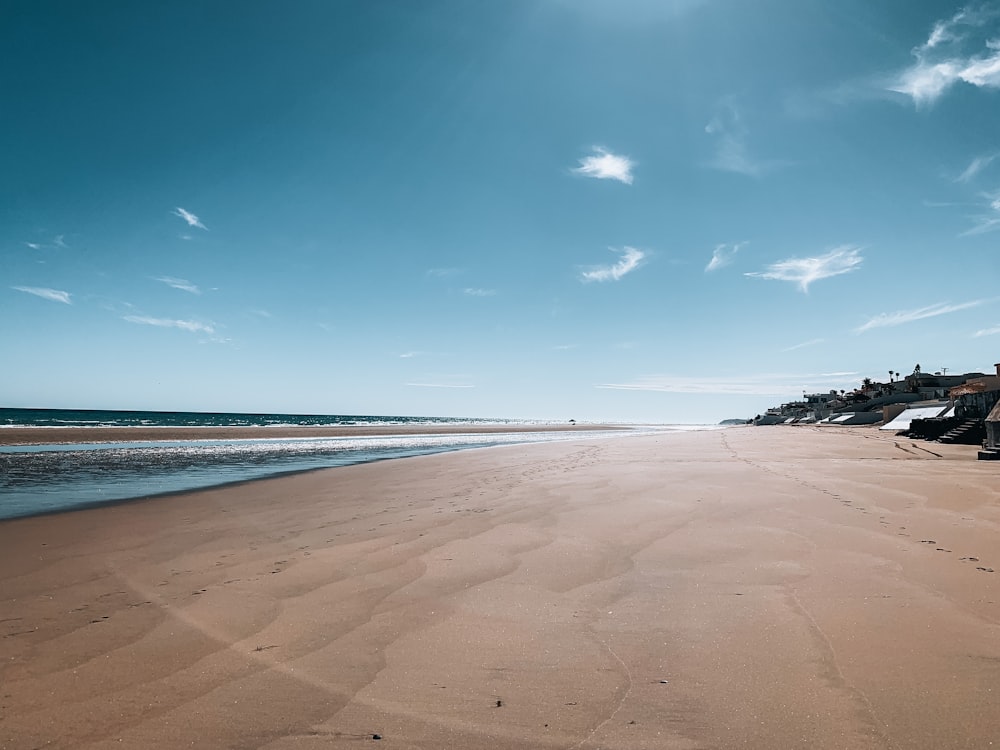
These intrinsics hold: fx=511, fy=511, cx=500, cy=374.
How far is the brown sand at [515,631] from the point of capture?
244 cm

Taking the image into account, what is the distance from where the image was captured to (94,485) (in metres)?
12.1

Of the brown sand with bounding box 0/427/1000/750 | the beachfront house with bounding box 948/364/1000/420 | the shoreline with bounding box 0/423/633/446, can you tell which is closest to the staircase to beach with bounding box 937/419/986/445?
the beachfront house with bounding box 948/364/1000/420

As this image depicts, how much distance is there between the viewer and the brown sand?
2.44 m

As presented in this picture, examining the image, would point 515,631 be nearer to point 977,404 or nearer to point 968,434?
point 968,434

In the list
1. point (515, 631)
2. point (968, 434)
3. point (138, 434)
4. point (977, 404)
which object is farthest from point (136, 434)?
point (977, 404)

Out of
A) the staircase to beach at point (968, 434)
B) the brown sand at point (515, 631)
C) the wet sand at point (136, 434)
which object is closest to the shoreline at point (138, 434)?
the wet sand at point (136, 434)

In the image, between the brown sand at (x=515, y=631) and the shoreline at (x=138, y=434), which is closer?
the brown sand at (x=515, y=631)

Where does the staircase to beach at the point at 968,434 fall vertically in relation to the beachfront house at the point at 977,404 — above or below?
below

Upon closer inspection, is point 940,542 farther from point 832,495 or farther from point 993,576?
point 832,495

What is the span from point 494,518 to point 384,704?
472cm

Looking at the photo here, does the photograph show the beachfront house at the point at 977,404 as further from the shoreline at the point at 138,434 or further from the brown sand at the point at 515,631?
the shoreline at the point at 138,434

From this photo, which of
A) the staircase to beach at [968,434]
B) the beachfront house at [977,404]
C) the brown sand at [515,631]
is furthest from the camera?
the beachfront house at [977,404]

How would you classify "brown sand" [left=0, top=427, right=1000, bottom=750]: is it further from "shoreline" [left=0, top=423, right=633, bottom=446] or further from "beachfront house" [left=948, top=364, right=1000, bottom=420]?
"shoreline" [left=0, top=423, right=633, bottom=446]

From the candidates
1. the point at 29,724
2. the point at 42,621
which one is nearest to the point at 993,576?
the point at 29,724
